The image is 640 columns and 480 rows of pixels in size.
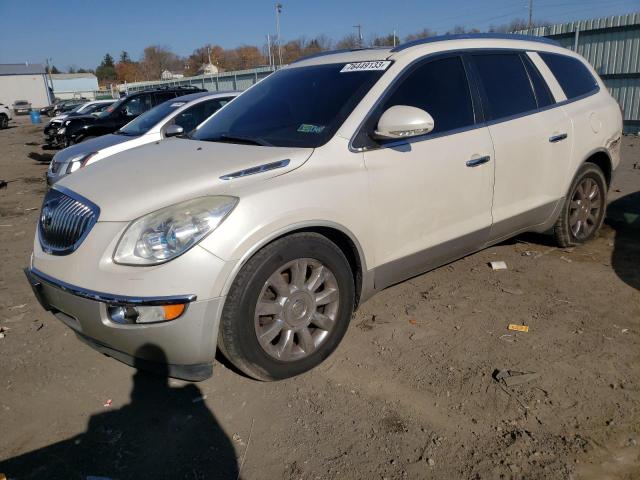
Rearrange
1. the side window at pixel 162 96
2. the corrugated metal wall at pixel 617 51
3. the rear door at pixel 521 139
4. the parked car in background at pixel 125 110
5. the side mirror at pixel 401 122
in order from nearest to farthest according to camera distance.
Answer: the side mirror at pixel 401 122 < the rear door at pixel 521 139 < the parked car in background at pixel 125 110 < the side window at pixel 162 96 < the corrugated metal wall at pixel 617 51

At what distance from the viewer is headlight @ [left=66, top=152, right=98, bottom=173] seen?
7.17m

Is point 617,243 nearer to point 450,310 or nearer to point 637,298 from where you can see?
point 637,298

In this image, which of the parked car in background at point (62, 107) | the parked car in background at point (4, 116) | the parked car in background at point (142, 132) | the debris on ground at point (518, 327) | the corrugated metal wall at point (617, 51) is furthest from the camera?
the parked car in background at point (62, 107)

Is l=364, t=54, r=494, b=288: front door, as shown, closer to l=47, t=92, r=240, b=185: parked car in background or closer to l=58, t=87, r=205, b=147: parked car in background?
l=47, t=92, r=240, b=185: parked car in background

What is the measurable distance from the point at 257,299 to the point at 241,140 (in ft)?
4.12

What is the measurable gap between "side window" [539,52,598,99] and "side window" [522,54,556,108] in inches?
9.2

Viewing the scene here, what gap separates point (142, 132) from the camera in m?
7.68

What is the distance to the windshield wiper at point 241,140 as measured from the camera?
3.27 m

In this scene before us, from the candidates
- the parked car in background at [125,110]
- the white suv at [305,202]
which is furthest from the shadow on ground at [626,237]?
the parked car in background at [125,110]

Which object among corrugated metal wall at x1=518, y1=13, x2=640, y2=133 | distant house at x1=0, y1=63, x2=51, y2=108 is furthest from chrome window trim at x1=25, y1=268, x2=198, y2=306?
distant house at x1=0, y1=63, x2=51, y2=108

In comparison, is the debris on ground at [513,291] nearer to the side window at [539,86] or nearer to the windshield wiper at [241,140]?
the side window at [539,86]

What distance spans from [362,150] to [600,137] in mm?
2901

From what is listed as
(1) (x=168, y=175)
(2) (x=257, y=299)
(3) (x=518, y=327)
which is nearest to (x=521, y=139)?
(3) (x=518, y=327)

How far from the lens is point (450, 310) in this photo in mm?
3846
